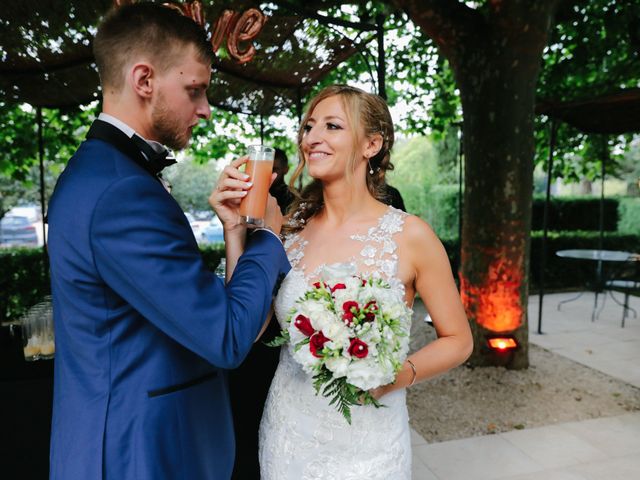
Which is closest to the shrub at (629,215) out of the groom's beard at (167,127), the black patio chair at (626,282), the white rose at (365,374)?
the black patio chair at (626,282)

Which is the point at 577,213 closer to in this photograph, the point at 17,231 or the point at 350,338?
the point at 350,338

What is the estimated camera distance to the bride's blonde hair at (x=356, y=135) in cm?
229

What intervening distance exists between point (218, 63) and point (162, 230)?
4.48 meters

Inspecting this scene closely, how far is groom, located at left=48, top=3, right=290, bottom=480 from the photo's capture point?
123 centimetres

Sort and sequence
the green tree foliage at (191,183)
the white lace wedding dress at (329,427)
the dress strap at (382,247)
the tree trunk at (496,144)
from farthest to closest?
1. the green tree foliage at (191,183)
2. the tree trunk at (496,144)
3. the dress strap at (382,247)
4. the white lace wedding dress at (329,427)

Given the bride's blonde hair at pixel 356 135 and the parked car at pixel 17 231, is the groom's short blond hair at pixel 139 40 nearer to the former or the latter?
the bride's blonde hair at pixel 356 135

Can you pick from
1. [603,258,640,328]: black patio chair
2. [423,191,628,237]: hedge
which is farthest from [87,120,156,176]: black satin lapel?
[423,191,628,237]: hedge

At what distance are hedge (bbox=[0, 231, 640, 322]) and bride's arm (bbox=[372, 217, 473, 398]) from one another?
670 centimetres

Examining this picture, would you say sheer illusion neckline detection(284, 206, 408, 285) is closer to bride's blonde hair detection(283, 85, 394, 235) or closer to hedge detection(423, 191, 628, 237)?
bride's blonde hair detection(283, 85, 394, 235)

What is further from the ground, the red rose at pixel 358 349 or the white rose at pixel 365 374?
the red rose at pixel 358 349

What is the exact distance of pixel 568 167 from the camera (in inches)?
368

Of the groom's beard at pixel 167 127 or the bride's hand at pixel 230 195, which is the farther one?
the bride's hand at pixel 230 195

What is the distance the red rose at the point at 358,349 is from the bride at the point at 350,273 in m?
0.33

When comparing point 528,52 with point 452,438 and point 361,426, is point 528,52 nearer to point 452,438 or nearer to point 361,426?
point 452,438
